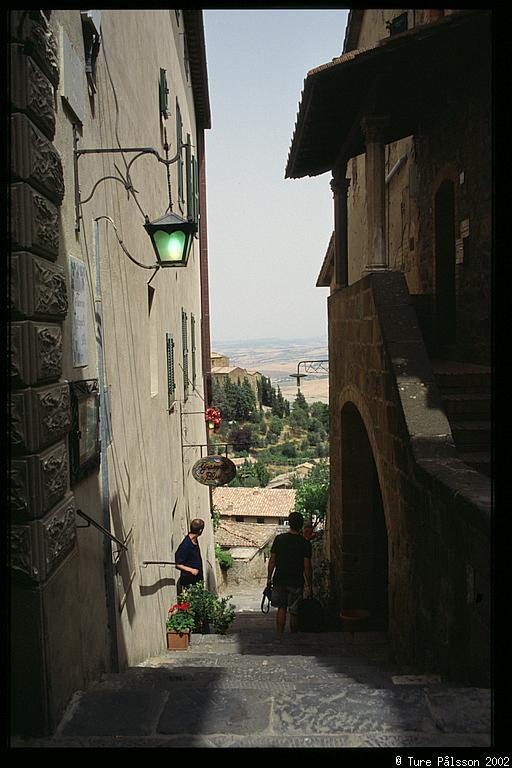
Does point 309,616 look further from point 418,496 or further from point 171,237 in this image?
point 171,237

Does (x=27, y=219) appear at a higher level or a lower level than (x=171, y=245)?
lower

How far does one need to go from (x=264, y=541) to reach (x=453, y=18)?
29.3 meters

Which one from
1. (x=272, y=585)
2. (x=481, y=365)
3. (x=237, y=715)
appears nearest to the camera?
(x=237, y=715)

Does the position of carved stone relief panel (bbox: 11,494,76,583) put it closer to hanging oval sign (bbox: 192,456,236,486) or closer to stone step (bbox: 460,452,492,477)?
stone step (bbox: 460,452,492,477)

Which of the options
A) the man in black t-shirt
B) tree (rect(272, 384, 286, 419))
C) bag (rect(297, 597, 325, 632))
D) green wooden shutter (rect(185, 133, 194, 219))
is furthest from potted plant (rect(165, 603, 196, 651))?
tree (rect(272, 384, 286, 419))

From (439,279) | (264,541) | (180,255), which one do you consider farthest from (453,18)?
(264,541)

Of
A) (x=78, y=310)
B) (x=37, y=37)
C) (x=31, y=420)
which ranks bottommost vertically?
(x=31, y=420)

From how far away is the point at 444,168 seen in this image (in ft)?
27.8

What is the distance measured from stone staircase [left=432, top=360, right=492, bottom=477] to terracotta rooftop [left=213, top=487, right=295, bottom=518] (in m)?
38.9

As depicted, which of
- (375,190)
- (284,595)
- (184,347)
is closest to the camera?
(375,190)

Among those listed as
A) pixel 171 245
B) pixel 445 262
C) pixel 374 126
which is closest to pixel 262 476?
pixel 445 262

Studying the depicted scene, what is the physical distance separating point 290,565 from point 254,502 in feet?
134

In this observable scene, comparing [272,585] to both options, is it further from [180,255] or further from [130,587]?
[180,255]

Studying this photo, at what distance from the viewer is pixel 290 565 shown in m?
7.67
